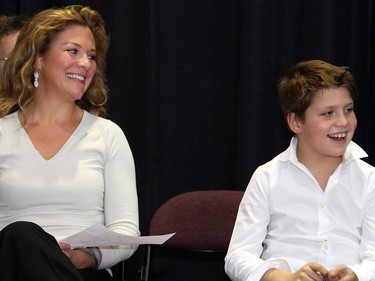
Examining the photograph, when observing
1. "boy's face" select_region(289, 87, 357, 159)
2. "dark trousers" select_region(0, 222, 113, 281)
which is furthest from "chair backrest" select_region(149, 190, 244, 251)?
"dark trousers" select_region(0, 222, 113, 281)

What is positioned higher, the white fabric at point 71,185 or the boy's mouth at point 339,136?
the boy's mouth at point 339,136

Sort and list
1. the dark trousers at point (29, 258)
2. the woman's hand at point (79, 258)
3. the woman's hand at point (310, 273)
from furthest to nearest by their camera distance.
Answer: the woman's hand at point (79, 258) → the woman's hand at point (310, 273) → the dark trousers at point (29, 258)

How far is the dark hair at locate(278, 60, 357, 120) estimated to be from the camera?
2.88m

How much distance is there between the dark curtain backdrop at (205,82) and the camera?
3.72 metres

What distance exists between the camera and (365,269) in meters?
2.62

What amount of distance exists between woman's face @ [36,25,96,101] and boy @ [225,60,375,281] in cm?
81

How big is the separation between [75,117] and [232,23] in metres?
1.12

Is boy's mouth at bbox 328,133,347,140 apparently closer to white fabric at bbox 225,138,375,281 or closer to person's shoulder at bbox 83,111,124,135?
white fabric at bbox 225,138,375,281

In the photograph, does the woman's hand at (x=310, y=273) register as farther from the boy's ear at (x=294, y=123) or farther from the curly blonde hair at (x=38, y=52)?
the curly blonde hair at (x=38, y=52)

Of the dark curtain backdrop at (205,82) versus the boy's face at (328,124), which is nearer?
the boy's face at (328,124)

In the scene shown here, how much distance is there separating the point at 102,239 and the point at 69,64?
2.64 feet

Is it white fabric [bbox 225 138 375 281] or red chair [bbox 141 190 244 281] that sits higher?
white fabric [bbox 225 138 375 281]

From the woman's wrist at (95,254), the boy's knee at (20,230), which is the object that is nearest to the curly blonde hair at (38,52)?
the woman's wrist at (95,254)

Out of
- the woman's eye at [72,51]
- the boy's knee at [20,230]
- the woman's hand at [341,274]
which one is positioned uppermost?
the woman's eye at [72,51]
